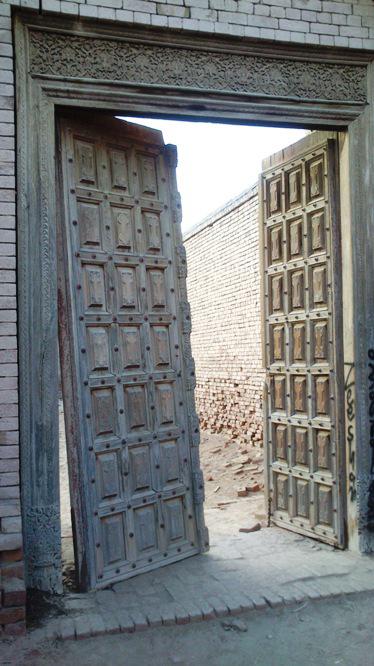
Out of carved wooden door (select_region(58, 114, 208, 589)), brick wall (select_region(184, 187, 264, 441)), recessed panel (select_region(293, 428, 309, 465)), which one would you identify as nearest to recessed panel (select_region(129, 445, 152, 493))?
carved wooden door (select_region(58, 114, 208, 589))

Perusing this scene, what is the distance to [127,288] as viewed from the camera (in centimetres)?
488

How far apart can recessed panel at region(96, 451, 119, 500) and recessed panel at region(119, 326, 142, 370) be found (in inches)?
26.2

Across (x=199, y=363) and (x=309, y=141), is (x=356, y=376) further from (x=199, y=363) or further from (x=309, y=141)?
(x=199, y=363)

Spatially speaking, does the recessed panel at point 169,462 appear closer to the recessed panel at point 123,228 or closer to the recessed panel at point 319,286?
the recessed panel at point 123,228

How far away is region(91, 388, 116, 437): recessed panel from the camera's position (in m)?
4.64

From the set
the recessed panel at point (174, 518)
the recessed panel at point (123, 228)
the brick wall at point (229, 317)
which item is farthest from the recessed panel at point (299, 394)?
the brick wall at point (229, 317)

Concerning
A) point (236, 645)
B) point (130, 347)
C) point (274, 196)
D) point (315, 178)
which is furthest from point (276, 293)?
point (236, 645)

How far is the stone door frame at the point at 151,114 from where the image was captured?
4230 millimetres

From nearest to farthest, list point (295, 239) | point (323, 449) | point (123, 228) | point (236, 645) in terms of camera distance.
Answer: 1. point (236, 645)
2. point (123, 228)
3. point (323, 449)
4. point (295, 239)

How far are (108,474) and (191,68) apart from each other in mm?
3016

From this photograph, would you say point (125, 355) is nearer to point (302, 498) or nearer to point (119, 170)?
point (119, 170)

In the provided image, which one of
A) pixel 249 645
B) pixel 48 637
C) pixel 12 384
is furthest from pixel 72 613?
pixel 12 384

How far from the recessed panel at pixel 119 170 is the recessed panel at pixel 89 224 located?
26 cm

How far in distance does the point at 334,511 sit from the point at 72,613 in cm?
235
